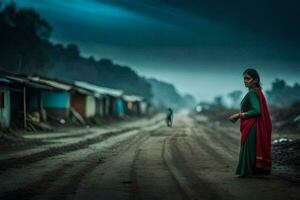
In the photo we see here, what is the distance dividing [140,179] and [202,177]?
1.30m

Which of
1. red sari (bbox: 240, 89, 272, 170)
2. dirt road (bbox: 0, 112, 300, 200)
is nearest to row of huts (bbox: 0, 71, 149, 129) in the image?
dirt road (bbox: 0, 112, 300, 200)

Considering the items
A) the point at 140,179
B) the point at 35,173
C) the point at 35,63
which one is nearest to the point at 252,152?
the point at 140,179

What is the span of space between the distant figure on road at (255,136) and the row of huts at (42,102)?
53.8 ft

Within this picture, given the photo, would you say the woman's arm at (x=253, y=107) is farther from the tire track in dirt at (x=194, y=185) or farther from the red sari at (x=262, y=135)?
the tire track in dirt at (x=194, y=185)

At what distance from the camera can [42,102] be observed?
3638 centimetres

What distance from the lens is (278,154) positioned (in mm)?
15445

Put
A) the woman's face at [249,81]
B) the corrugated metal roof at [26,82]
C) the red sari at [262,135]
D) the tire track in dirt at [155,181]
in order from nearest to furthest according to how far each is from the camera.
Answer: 1. the tire track in dirt at [155,181]
2. the red sari at [262,135]
3. the woman's face at [249,81]
4. the corrugated metal roof at [26,82]

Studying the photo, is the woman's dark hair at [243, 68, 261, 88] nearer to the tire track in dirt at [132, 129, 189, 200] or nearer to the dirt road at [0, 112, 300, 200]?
the dirt road at [0, 112, 300, 200]

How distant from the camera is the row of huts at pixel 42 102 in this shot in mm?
25078

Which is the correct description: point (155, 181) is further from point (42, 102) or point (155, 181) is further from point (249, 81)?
point (42, 102)

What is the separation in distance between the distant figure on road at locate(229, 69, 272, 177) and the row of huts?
16.4 meters

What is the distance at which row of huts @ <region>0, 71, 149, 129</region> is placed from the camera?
82.3ft

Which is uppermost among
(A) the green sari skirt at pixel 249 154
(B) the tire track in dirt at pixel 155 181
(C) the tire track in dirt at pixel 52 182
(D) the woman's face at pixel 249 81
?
(D) the woman's face at pixel 249 81

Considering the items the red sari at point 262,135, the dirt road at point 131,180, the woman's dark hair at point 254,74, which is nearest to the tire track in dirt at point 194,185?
the dirt road at point 131,180
